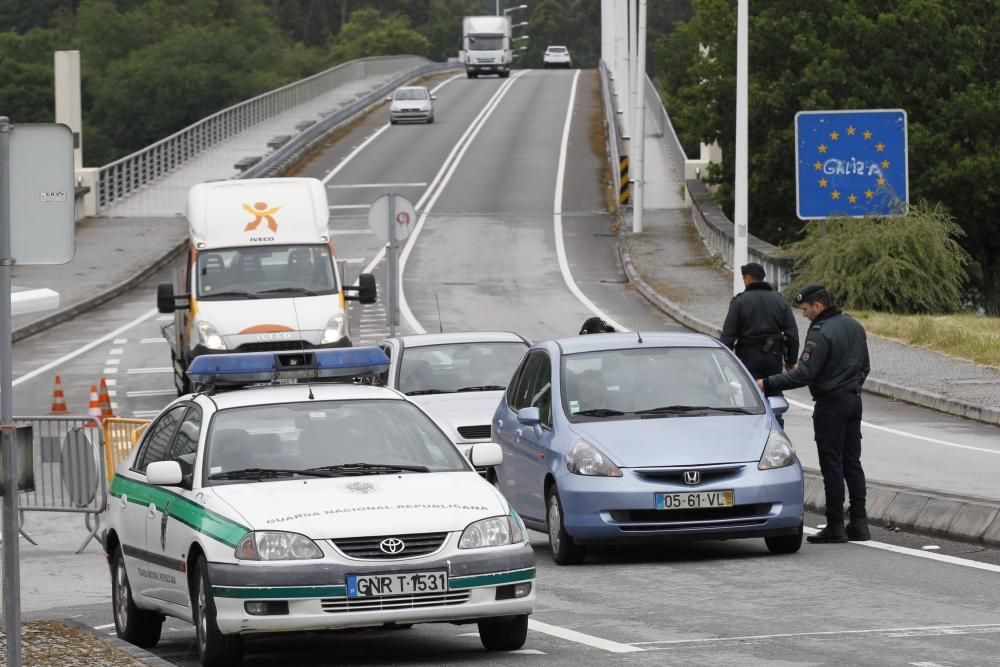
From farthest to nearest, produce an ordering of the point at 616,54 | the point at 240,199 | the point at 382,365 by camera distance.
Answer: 1. the point at 616,54
2. the point at 240,199
3. the point at 382,365

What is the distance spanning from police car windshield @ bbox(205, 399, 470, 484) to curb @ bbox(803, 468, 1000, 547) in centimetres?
441

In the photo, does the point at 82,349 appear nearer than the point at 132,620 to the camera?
No

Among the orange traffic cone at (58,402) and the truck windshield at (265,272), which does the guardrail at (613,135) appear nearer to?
the truck windshield at (265,272)

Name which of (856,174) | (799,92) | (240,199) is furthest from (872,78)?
(240,199)

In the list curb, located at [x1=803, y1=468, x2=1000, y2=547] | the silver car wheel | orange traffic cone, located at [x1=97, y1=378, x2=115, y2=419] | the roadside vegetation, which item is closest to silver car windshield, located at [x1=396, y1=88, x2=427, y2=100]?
the roadside vegetation

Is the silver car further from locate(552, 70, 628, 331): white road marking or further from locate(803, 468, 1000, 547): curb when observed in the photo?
locate(803, 468, 1000, 547): curb

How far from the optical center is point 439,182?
62.2 m

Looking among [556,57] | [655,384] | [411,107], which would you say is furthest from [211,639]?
[556,57]

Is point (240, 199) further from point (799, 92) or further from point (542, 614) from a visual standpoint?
point (799, 92)

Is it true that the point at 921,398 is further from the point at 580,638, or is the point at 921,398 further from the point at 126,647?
the point at 126,647

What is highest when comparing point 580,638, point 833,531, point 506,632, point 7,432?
point 7,432

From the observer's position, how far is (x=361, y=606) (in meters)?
9.08

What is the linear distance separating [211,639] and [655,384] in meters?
5.06

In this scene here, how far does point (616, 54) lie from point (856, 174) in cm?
6476
